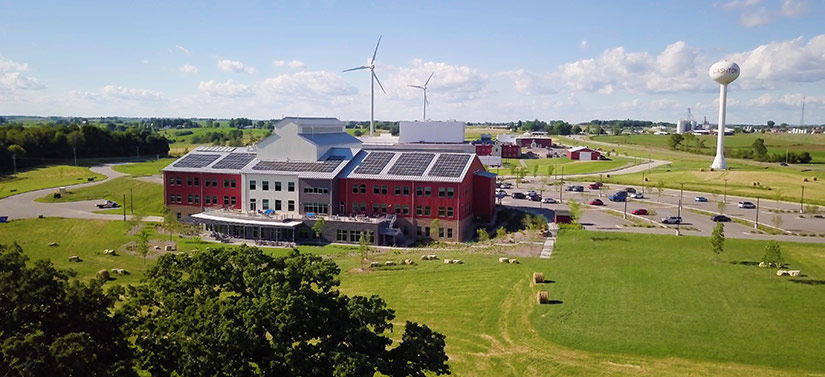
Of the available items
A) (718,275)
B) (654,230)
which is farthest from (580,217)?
(718,275)

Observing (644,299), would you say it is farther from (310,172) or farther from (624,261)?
(310,172)

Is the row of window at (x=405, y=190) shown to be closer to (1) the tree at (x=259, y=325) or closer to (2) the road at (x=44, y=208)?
(2) the road at (x=44, y=208)

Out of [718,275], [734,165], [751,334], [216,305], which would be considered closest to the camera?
[216,305]

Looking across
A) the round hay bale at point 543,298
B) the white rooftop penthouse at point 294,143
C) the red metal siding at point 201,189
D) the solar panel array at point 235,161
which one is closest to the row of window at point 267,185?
the red metal siding at point 201,189

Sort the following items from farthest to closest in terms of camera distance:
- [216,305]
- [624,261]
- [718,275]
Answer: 1. [624,261]
2. [718,275]
3. [216,305]

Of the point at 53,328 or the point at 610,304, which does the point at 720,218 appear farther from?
the point at 53,328

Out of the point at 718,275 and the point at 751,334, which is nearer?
the point at 751,334

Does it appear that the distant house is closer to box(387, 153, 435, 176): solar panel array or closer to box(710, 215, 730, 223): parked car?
box(710, 215, 730, 223): parked car
